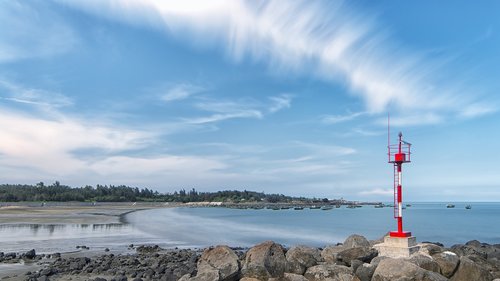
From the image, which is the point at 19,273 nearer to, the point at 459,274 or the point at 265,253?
the point at 265,253

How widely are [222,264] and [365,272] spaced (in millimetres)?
3445

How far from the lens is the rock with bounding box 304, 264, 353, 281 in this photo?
10.2 metres

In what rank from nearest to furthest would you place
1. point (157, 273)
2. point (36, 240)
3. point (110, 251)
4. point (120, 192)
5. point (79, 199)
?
1. point (157, 273)
2. point (110, 251)
3. point (36, 240)
4. point (79, 199)
5. point (120, 192)

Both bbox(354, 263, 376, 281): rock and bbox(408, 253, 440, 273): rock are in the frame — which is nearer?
bbox(354, 263, 376, 281): rock

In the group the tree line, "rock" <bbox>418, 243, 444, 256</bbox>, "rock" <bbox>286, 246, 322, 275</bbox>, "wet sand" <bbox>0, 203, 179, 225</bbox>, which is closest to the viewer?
"rock" <bbox>286, 246, 322, 275</bbox>

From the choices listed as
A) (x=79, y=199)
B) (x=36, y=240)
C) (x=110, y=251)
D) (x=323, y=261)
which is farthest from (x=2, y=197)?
(x=323, y=261)

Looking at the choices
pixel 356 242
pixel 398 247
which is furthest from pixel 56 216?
pixel 398 247

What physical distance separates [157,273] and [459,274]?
32.5 ft

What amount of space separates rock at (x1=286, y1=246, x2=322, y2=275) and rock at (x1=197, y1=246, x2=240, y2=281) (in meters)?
1.39

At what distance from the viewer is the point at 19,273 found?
16.4m

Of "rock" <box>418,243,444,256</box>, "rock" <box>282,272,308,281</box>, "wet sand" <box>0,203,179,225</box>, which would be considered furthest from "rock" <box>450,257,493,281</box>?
"wet sand" <box>0,203,179,225</box>

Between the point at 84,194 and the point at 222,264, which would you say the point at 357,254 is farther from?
the point at 84,194

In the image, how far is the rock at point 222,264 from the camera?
10.1 metres

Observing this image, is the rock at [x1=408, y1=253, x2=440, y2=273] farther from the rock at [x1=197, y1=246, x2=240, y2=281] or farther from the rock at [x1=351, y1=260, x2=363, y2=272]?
the rock at [x1=197, y1=246, x2=240, y2=281]
